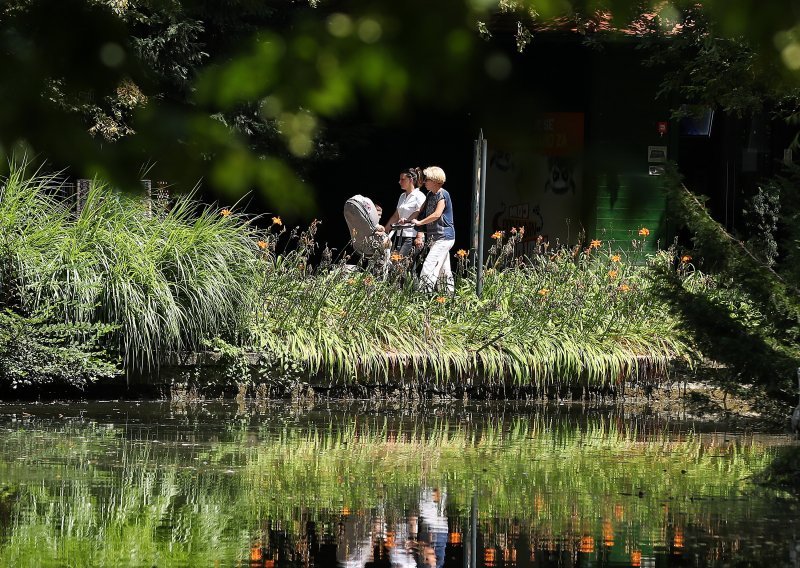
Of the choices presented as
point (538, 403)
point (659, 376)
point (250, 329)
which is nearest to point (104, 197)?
point (250, 329)

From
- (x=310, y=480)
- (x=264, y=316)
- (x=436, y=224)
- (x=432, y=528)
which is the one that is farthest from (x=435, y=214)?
(x=432, y=528)

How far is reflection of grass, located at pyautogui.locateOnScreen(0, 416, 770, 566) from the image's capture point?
22.7ft

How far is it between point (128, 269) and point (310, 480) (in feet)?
15.3

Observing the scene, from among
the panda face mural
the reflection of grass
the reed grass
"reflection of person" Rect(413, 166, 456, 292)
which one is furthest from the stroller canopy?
the panda face mural

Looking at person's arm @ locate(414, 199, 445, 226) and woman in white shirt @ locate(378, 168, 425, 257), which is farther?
woman in white shirt @ locate(378, 168, 425, 257)

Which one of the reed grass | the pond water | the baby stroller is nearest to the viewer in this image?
the pond water

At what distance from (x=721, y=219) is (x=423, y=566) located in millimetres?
18067

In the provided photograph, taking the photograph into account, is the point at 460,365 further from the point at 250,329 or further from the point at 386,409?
the point at 250,329

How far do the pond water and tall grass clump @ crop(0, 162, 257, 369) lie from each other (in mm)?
750

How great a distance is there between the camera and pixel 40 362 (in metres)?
11.9

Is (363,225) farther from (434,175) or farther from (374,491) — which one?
(374,491)

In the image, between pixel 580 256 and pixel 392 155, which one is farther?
pixel 392 155

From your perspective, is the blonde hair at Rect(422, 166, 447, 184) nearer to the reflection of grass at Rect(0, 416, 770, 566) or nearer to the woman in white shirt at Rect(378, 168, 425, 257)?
the woman in white shirt at Rect(378, 168, 425, 257)

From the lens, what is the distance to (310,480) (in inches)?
336
